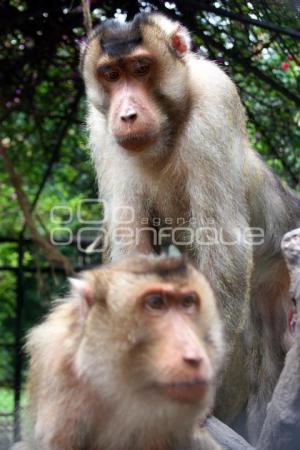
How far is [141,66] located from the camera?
3.42m

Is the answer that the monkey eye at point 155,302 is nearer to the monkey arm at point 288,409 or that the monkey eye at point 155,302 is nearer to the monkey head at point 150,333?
the monkey head at point 150,333

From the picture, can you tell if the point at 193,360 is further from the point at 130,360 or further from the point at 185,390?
the point at 130,360

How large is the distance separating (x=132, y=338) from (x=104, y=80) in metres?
1.62

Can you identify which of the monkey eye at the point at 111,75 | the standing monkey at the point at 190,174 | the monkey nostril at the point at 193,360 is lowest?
the monkey nostril at the point at 193,360

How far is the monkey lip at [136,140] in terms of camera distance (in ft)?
10.5

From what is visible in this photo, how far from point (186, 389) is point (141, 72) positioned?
179cm

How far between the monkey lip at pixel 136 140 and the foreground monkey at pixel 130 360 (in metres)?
0.85

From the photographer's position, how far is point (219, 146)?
11.1 feet

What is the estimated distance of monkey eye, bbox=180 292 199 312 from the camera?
2365 millimetres

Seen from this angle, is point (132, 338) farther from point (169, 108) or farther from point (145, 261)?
point (169, 108)

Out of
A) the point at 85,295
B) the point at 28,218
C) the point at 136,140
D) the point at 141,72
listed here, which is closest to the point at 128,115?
the point at 136,140

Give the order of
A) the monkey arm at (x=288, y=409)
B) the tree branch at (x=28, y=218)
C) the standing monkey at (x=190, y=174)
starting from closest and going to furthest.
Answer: the monkey arm at (x=288, y=409) < the standing monkey at (x=190, y=174) < the tree branch at (x=28, y=218)

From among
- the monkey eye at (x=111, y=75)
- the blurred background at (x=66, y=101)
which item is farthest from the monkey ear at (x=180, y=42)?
the blurred background at (x=66, y=101)

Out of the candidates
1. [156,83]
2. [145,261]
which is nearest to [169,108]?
[156,83]
